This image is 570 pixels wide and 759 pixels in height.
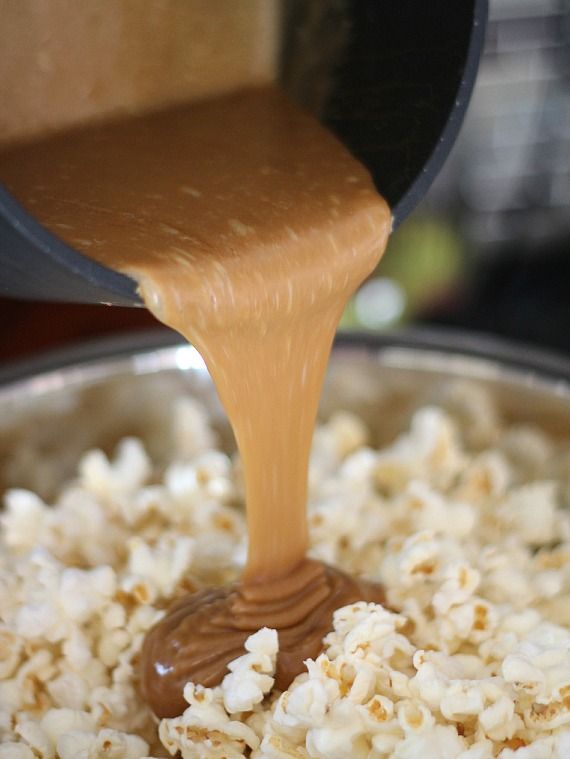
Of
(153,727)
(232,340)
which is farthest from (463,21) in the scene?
(153,727)

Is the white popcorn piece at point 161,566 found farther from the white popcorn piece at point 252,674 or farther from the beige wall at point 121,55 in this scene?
the beige wall at point 121,55

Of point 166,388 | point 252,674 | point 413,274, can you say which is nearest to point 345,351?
point 166,388

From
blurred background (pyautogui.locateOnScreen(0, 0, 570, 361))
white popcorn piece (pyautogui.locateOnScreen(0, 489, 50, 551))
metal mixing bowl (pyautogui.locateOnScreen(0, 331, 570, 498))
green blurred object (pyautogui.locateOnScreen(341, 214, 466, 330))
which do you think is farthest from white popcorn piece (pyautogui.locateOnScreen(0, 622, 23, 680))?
green blurred object (pyautogui.locateOnScreen(341, 214, 466, 330))

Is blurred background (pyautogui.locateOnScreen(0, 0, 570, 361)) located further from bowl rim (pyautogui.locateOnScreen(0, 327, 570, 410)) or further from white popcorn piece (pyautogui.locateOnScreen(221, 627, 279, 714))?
white popcorn piece (pyautogui.locateOnScreen(221, 627, 279, 714))

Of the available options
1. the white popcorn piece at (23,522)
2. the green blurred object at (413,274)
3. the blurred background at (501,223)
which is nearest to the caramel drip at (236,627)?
the white popcorn piece at (23,522)

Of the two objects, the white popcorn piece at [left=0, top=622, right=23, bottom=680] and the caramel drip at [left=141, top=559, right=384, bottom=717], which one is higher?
the caramel drip at [left=141, top=559, right=384, bottom=717]
